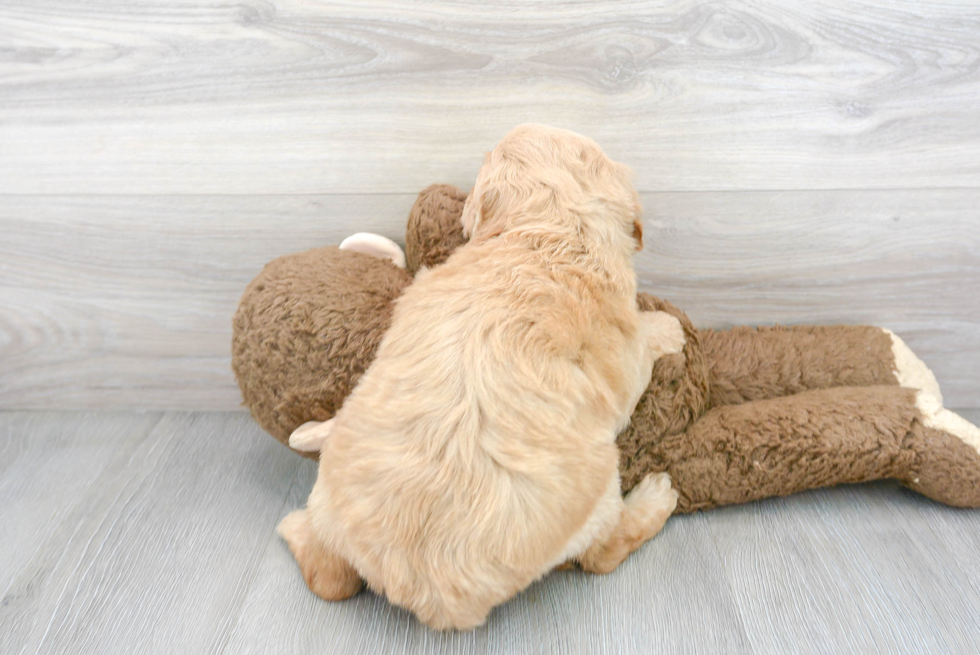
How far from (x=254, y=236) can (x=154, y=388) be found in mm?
507

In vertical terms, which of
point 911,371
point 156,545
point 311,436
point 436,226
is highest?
point 436,226

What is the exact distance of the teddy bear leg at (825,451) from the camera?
120 cm

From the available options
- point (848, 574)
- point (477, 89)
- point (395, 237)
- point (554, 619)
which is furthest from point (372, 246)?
point (848, 574)

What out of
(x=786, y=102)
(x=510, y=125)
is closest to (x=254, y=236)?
(x=510, y=125)

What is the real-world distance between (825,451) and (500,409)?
678 mm

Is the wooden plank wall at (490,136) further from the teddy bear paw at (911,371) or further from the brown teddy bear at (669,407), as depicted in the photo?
the brown teddy bear at (669,407)

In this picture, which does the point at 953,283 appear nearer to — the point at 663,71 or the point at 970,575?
the point at 970,575

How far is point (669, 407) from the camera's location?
4.01 feet

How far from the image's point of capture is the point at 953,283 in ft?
4.69

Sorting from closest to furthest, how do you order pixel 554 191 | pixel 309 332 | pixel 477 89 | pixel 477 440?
pixel 477 440
pixel 554 191
pixel 309 332
pixel 477 89

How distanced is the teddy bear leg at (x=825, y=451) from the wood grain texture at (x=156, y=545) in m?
0.82

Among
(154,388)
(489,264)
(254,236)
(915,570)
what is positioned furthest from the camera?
(154,388)

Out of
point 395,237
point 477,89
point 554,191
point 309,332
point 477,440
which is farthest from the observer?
point 395,237

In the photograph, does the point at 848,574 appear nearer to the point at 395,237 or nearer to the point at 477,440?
the point at 477,440
